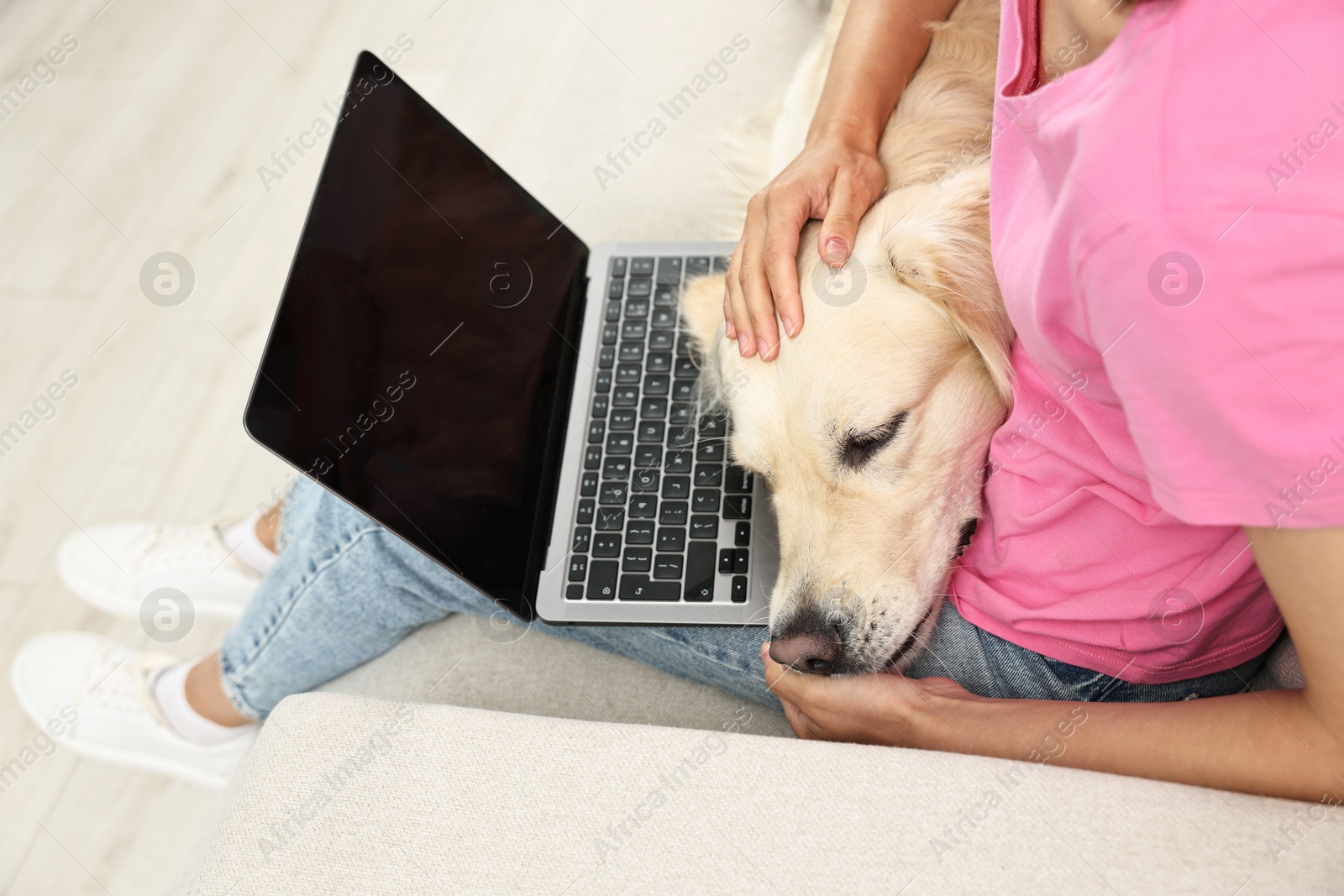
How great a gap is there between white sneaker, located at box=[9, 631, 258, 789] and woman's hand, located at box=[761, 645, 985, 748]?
1.03 metres

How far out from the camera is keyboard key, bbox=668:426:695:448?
4.60 ft

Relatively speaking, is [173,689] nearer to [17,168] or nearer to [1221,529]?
[1221,529]

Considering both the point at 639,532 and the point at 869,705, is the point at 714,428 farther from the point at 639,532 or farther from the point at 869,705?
the point at 869,705

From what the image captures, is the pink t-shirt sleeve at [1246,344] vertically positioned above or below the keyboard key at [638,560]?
above

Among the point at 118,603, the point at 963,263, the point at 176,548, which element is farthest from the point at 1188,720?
the point at 118,603

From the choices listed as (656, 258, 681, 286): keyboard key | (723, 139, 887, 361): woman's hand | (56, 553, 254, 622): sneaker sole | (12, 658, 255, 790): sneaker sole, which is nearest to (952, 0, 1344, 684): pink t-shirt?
(723, 139, 887, 361): woman's hand

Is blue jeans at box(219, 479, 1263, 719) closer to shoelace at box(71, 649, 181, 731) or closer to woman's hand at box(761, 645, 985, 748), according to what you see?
woman's hand at box(761, 645, 985, 748)

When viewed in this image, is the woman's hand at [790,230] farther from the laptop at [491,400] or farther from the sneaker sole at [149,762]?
the sneaker sole at [149,762]

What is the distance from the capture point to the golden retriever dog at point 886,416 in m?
1.17

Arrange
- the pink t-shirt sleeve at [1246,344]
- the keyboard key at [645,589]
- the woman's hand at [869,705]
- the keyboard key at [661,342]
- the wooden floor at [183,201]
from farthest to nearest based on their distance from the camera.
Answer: the wooden floor at [183,201] < the keyboard key at [661,342] < the keyboard key at [645,589] < the woman's hand at [869,705] < the pink t-shirt sleeve at [1246,344]

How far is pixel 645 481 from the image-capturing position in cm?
137

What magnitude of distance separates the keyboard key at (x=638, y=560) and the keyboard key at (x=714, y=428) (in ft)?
0.69

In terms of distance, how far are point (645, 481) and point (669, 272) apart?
441 millimetres

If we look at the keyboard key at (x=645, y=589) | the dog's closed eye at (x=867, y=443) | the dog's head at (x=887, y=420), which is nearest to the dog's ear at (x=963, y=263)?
the dog's head at (x=887, y=420)
